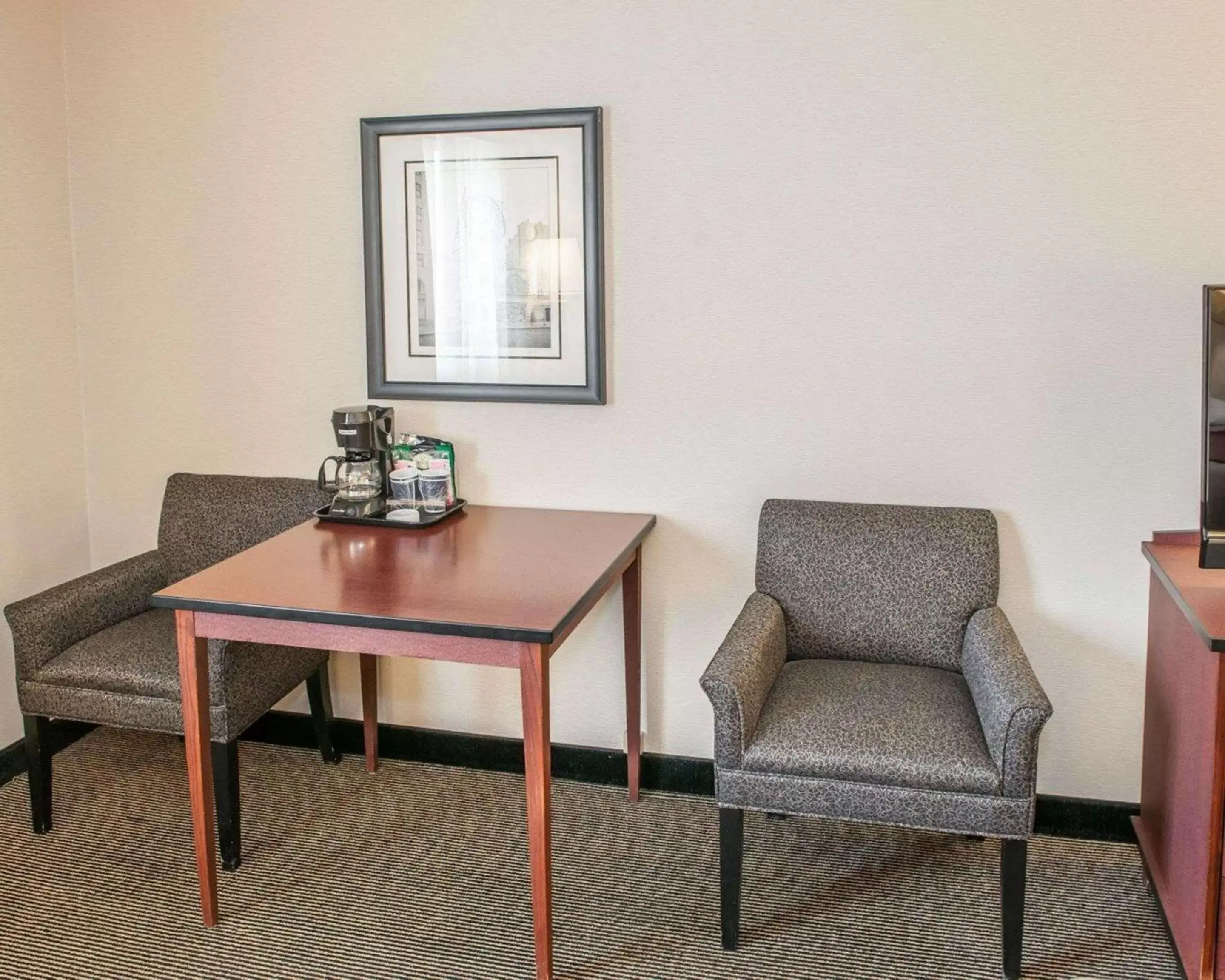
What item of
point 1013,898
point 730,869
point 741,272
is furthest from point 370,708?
point 1013,898

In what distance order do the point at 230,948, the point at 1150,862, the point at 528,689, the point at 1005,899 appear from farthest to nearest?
1. the point at 1150,862
2. the point at 230,948
3. the point at 1005,899
4. the point at 528,689

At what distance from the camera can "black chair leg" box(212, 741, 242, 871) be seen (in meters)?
2.43

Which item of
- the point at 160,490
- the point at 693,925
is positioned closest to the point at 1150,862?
the point at 693,925

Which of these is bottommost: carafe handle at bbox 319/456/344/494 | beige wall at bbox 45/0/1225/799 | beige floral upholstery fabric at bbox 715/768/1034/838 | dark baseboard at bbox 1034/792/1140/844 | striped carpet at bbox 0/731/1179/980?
striped carpet at bbox 0/731/1179/980

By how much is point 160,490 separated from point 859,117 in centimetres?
217

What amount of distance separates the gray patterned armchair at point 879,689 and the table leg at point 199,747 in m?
1.01

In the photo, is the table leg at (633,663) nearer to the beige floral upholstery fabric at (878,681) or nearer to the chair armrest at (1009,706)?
the beige floral upholstery fabric at (878,681)

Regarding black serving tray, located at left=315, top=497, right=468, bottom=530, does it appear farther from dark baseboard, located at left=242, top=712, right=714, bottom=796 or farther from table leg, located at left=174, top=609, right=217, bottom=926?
dark baseboard, located at left=242, top=712, right=714, bottom=796

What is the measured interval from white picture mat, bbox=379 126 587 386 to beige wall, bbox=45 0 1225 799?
0.28 ft

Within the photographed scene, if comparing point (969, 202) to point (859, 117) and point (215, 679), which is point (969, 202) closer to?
point (859, 117)

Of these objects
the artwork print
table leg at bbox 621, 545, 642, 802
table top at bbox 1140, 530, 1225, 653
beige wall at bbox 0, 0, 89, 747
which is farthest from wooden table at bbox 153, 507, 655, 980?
table top at bbox 1140, 530, 1225, 653

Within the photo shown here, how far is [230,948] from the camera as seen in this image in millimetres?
2197

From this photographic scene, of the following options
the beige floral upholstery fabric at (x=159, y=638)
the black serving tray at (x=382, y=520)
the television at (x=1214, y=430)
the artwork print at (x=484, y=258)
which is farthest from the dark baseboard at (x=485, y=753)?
the television at (x=1214, y=430)

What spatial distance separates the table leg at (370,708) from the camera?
2936 millimetres
